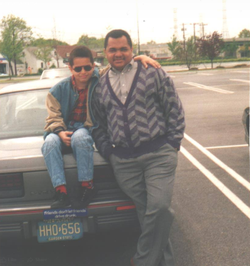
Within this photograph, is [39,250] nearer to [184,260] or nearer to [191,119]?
[184,260]

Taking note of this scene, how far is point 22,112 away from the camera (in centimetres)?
456

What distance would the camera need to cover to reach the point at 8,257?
3.87m

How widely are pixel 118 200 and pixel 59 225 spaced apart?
50 cm

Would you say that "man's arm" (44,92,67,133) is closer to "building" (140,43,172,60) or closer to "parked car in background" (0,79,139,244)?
"parked car in background" (0,79,139,244)

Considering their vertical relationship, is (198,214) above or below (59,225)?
below

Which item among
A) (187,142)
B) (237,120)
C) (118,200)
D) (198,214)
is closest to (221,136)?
(187,142)

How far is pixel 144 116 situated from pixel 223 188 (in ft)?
8.91

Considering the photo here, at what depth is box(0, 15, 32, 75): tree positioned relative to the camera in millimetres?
73750

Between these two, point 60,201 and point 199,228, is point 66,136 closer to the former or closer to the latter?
point 60,201

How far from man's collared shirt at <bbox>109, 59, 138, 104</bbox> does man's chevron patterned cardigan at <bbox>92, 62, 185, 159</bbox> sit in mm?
33

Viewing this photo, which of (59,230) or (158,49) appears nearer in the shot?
(59,230)

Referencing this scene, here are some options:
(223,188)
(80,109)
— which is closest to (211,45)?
(223,188)

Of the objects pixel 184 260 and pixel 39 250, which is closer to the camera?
pixel 184 260

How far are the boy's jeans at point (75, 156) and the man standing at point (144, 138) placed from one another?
152 mm
